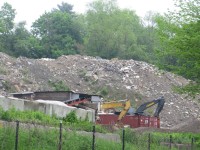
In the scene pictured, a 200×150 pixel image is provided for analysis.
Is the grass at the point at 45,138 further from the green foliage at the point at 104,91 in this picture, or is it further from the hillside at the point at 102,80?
the green foliage at the point at 104,91

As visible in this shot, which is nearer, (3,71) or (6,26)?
(3,71)

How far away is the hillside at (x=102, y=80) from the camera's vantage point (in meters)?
55.1

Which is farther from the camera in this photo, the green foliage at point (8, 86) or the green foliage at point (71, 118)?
the green foliage at point (8, 86)

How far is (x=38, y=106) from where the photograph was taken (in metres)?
28.4

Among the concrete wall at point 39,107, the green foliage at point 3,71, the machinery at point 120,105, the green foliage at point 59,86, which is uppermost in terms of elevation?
the green foliage at point 3,71

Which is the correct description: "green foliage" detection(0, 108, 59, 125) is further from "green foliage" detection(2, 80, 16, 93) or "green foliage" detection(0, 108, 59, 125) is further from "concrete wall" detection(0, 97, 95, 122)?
"green foliage" detection(2, 80, 16, 93)

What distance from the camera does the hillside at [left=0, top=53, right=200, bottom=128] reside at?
55094 millimetres

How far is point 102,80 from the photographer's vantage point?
61.8 metres

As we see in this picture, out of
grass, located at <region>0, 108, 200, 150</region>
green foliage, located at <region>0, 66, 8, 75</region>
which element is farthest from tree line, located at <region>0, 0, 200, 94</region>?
grass, located at <region>0, 108, 200, 150</region>

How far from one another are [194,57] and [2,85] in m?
29.3

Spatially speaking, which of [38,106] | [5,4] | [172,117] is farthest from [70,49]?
[38,106]

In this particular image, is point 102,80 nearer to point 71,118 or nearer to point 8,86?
point 8,86

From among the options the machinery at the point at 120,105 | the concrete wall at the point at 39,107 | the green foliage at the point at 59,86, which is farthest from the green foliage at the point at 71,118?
the green foliage at the point at 59,86

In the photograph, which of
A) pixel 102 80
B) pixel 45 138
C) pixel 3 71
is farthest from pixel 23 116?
pixel 102 80
